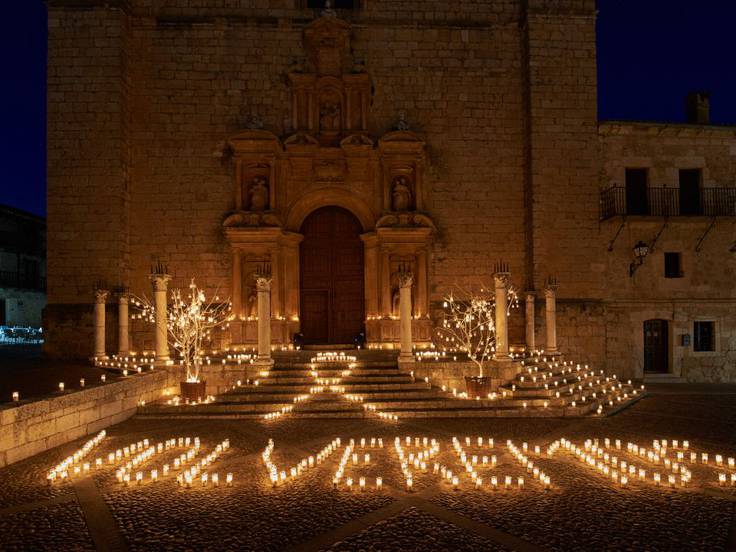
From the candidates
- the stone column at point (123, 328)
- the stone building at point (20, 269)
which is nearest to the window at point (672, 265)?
the stone column at point (123, 328)

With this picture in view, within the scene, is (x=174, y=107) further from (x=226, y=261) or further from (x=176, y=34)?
(x=226, y=261)

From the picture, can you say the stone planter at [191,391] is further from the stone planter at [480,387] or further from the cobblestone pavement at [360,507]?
the stone planter at [480,387]

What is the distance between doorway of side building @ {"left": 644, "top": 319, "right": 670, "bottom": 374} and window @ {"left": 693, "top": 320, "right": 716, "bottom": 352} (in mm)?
812

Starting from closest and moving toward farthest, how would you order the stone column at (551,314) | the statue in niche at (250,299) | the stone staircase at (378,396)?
the stone staircase at (378,396)
the stone column at (551,314)
the statue in niche at (250,299)

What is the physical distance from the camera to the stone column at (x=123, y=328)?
1254 centimetres

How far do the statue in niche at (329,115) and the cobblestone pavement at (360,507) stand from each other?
9390mm

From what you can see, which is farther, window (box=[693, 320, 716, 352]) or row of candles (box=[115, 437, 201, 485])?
window (box=[693, 320, 716, 352])

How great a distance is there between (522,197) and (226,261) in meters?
8.24

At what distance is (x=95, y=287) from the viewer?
1227cm

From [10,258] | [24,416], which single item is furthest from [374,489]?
[10,258]

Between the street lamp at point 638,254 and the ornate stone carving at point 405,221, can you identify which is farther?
the street lamp at point 638,254

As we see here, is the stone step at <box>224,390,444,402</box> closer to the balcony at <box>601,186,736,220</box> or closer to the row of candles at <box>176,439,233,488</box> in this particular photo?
the row of candles at <box>176,439,233,488</box>

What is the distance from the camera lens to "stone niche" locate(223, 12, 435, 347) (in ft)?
44.9

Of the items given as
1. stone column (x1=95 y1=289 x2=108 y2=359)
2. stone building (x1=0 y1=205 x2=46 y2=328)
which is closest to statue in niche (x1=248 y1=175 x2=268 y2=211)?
stone column (x1=95 y1=289 x2=108 y2=359)
